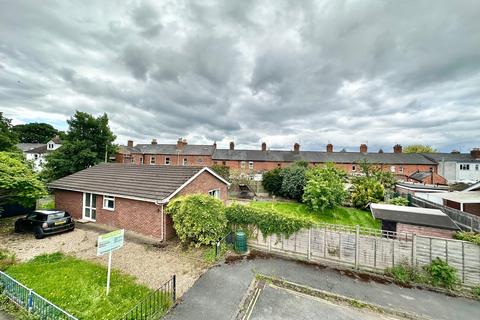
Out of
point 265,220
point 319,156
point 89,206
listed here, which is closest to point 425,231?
point 265,220

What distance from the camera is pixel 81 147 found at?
87.7ft

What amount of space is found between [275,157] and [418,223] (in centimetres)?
4027

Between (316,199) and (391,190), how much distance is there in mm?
13868

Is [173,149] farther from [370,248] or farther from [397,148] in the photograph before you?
[397,148]

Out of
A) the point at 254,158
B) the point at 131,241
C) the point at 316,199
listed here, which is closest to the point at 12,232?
the point at 131,241

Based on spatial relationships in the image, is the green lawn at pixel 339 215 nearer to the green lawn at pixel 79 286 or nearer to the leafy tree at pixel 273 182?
the leafy tree at pixel 273 182

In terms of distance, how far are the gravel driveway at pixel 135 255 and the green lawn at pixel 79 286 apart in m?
0.52

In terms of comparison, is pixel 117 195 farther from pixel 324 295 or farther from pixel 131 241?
pixel 324 295

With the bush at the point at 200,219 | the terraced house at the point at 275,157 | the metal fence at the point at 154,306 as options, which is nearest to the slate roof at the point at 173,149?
the terraced house at the point at 275,157

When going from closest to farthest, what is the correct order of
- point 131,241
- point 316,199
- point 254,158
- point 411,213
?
1. point 411,213
2. point 131,241
3. point 316,199
4. point 254,158

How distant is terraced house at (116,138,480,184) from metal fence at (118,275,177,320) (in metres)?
37.0

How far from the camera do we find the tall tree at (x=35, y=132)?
244ft

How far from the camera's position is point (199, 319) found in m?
5.81

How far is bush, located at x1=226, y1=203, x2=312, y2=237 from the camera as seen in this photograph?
979cm
